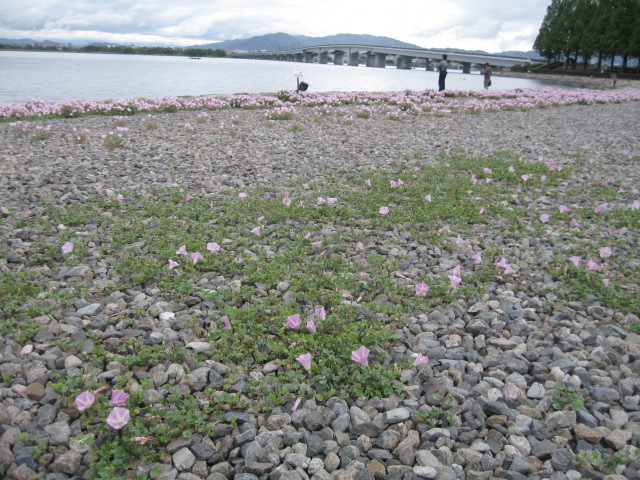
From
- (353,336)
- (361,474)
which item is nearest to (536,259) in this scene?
(353,336)

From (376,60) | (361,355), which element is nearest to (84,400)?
(361,355)

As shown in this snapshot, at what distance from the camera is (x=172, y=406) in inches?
111

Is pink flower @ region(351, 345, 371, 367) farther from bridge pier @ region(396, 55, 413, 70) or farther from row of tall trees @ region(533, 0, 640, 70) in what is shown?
bridge pier @ region(396, 55, 413, 70)

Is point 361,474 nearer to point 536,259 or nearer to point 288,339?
point 288,339

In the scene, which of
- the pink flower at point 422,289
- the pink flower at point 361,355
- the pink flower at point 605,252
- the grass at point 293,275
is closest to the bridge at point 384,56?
the grass at point 293,275

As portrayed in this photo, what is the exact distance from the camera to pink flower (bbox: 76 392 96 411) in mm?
2635

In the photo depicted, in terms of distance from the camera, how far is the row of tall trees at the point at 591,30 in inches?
2498

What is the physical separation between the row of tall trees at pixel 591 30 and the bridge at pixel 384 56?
8.54m

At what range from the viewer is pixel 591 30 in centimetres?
7112

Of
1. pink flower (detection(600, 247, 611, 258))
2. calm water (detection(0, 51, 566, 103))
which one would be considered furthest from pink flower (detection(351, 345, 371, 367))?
calm water (detection(0, 51, 566, 103))

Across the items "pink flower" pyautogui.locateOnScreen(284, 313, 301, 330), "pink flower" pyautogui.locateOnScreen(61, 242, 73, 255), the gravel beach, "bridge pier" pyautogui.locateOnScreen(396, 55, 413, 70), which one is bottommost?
the gravel beach

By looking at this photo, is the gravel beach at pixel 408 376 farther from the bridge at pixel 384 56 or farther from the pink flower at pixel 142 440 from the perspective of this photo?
the bridge at pixel 384 56

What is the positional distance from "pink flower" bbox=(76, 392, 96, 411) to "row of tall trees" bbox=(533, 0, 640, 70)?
7550 centimetres

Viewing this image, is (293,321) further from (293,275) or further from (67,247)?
(67,247)
